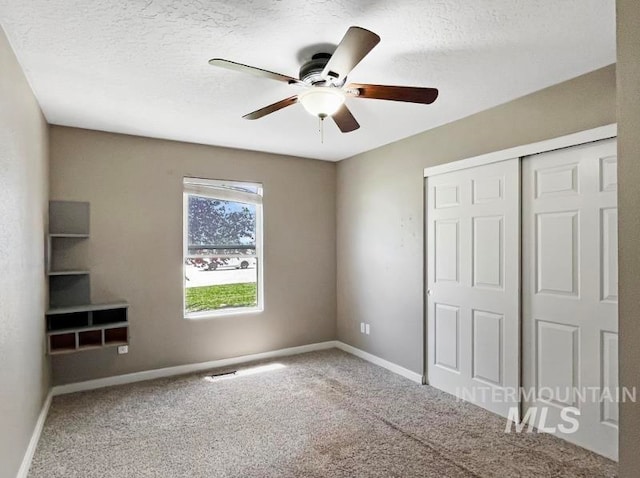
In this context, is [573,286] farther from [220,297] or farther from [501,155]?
[220,297]

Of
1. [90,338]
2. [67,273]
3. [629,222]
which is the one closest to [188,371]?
[90,338]

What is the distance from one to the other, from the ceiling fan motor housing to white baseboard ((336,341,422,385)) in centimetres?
300

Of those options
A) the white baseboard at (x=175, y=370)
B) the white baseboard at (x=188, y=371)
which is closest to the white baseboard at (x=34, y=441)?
the white baseboard at (x=188, y=371)

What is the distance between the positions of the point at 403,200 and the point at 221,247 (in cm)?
214

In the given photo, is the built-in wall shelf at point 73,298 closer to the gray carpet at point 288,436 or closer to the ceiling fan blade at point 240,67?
the gray carpet at point 288,436

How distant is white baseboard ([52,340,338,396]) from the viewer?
11.9 ft

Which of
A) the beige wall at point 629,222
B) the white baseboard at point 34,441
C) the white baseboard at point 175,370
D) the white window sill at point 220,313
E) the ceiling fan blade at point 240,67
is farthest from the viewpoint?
the white window sill at point 220,313

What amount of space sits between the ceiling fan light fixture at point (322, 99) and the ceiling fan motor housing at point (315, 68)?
46mm

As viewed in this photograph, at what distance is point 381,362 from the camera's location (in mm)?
4355

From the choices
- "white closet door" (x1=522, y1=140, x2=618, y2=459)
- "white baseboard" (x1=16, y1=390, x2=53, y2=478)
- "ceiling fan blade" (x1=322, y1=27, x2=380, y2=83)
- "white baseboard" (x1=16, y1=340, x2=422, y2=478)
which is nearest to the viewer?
"ceiling fan blade" (x1=322, y1=27, x2=380, y2=83)

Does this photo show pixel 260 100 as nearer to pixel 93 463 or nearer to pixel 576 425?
pixel 93 463

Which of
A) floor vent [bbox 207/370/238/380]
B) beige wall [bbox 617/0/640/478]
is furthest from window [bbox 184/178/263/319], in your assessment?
beige wall [bbox 617/0/640/478]

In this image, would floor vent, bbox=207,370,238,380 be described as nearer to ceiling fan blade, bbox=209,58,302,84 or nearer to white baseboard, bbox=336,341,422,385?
white baseboard, bbox=336,341,422,385

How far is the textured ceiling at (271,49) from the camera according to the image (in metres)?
1.83
